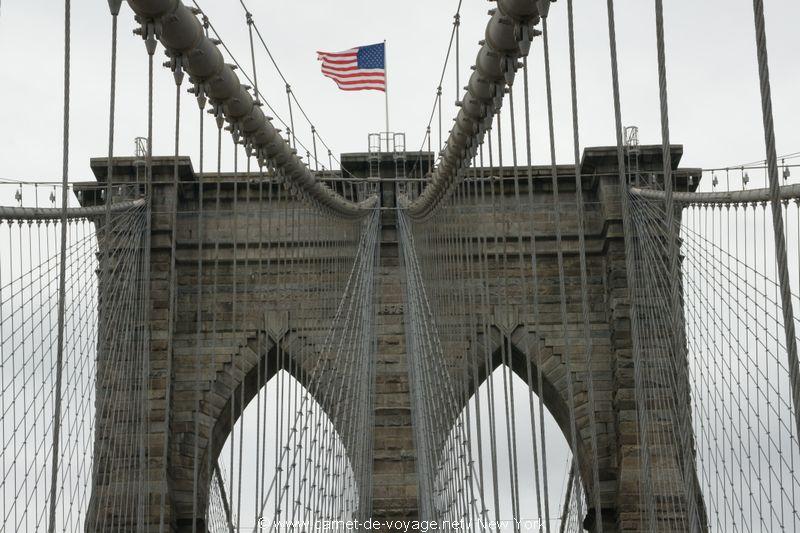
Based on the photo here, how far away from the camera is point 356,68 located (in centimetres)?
2516

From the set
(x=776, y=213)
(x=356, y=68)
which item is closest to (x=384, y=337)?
(x=356, y=68)

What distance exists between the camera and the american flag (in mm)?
24875

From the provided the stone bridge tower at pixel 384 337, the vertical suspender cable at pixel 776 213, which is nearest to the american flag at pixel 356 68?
the stone bridge tower at pixel 384 337

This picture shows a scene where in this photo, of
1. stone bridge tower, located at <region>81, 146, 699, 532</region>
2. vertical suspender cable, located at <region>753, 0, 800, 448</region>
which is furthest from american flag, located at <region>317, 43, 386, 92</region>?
vertical suspender cable, located at <region>753, 0, 800, 448</region>

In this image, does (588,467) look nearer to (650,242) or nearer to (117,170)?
(650,242)

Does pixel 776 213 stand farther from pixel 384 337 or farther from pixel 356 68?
pixel 356 68

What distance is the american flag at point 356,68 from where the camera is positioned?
24875mm

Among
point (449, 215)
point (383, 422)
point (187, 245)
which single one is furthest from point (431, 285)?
point (187, 245)

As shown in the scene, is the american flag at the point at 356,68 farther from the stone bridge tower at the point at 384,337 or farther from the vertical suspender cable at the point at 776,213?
the vertical suspender cable at the point at 776,213

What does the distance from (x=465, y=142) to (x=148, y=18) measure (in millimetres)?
5509

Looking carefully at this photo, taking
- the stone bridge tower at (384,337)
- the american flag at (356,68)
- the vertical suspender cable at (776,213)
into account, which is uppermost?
the american flag at (356,68)

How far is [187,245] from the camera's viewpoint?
935 inches

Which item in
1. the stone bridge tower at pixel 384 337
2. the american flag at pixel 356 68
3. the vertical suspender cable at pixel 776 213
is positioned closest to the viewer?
the vertical suspender cable at pixel 776 213

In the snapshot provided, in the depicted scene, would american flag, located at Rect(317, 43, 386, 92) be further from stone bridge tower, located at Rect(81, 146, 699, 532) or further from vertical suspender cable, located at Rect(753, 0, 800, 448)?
vertical suspender cable, located at Rect(753, 0, 800, 448)
